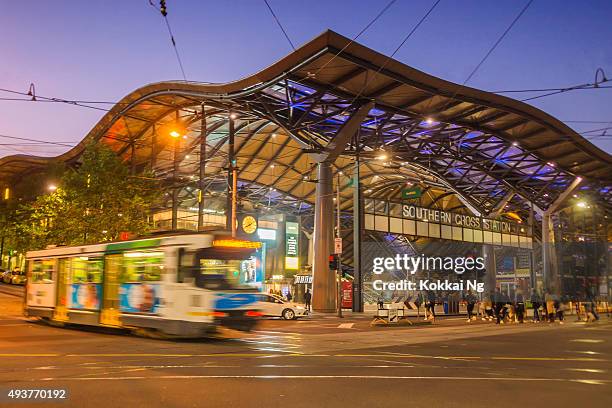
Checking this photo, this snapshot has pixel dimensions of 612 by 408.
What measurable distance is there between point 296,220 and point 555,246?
96.4 feet

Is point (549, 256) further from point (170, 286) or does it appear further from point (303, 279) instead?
point (170, 286)

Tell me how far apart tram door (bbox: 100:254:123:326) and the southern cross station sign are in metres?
32.7

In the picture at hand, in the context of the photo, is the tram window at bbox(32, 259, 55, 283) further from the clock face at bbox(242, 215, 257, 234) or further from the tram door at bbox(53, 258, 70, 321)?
the clock face at bbox(242, 215, 257, 234)

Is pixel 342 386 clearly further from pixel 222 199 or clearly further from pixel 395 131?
pixel 222 199

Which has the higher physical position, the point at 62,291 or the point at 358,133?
the point at 358,133

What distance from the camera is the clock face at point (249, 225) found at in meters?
54.0

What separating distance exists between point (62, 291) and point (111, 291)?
4.14 metres

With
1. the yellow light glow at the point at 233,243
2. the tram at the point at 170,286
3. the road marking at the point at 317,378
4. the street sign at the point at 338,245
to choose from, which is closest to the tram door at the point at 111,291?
the tram at the point at 170,286

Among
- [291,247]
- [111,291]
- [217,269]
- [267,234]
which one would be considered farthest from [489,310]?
[267,234]

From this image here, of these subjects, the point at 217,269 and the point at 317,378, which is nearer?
the point at 317,378

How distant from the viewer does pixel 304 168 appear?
58469mm

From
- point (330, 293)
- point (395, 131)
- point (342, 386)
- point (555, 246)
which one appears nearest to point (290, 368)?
point (342, 386)

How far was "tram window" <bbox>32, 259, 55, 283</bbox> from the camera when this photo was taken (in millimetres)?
23047

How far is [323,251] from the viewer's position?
35.6 meters
